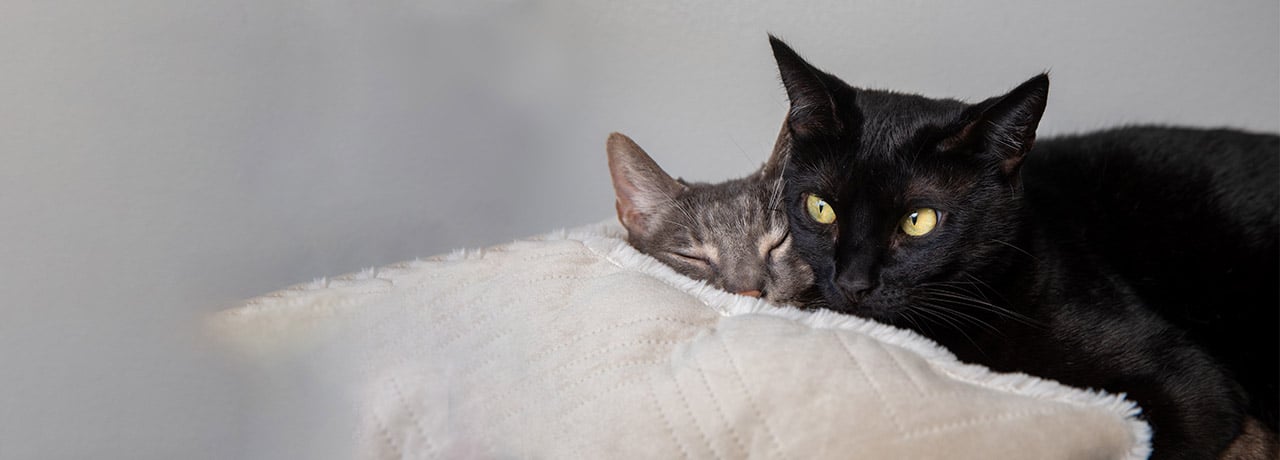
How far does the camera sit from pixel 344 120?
1504 mm

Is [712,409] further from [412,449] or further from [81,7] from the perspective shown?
[81,7]

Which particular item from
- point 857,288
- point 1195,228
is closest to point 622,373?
point 857,288

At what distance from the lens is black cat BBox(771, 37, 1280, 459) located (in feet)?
4.23

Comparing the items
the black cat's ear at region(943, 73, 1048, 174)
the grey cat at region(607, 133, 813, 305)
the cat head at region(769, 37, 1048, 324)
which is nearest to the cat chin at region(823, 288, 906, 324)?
the cat head at region(769, 37, 1048, 324)

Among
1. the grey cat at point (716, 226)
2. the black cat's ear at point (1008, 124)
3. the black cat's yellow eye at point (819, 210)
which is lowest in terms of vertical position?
the black cat's ear at point (1008, 124)

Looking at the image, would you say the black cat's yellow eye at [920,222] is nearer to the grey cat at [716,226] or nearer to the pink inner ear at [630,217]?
the grey cat at [716,226]

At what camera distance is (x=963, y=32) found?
1938 millimetres

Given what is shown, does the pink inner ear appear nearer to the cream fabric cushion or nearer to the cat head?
the cream fabric cushion

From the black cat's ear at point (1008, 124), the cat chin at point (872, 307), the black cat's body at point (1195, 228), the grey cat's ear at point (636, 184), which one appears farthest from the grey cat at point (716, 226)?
the black cat's body at point (1195, 228)

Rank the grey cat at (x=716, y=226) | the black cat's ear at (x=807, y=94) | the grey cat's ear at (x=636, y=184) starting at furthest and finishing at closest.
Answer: the grey cat's ear at (x=636, y=184)
the grey cat at (x=716, y=226)
the black cat's ear at (x=807, y=94)

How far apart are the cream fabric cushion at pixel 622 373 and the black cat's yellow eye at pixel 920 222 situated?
0.21 metres

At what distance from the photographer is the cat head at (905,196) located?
1.29 m

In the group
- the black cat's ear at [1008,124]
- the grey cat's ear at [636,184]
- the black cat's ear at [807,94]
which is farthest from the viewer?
the grey cat's ear at [636,184]

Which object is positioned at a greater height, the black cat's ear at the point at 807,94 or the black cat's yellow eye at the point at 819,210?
the black cat's ear at the point at 807,94
